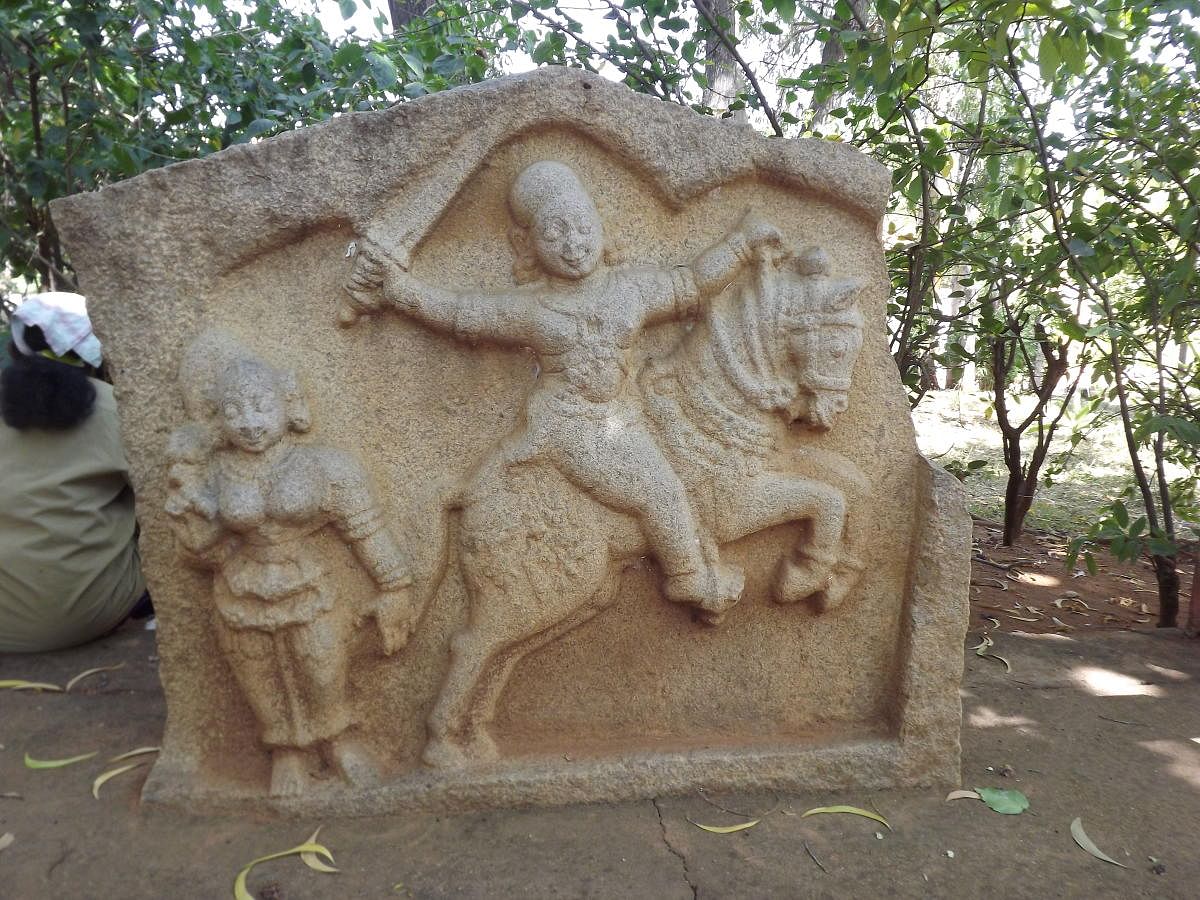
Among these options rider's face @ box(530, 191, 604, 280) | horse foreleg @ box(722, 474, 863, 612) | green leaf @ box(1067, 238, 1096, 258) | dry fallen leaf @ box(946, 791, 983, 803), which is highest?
green leaf @ box(1067, 238, 1096, 258)

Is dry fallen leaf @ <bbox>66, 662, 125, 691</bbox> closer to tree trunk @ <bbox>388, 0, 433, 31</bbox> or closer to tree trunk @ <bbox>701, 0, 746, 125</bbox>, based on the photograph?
tree trunk @ <bbox>701, 0, 746, 125</bbox>

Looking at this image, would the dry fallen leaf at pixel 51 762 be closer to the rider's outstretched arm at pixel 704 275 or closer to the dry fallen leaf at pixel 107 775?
the dry fallen leaf at pixel 107 775

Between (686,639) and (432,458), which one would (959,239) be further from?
(432,458)

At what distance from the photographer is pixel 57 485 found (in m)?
3.03

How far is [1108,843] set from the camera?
2111mm

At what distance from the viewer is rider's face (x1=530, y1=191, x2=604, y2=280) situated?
2.02 metres

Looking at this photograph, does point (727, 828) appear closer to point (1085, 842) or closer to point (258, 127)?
point (1085, 842)

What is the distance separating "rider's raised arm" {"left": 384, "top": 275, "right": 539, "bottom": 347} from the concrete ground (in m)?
1.25

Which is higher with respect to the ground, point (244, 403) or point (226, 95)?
point (226, 95)

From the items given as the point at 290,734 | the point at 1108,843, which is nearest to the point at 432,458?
the point at 290,734

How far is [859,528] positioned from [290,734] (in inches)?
61.8

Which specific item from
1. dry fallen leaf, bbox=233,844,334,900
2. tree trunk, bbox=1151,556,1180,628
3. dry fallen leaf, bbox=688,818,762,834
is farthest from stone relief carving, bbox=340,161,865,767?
tree trunk, bbox=1151,556,1180,628

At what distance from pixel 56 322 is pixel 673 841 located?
2.63 m

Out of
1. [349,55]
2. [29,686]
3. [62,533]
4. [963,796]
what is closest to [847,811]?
[963,796]
